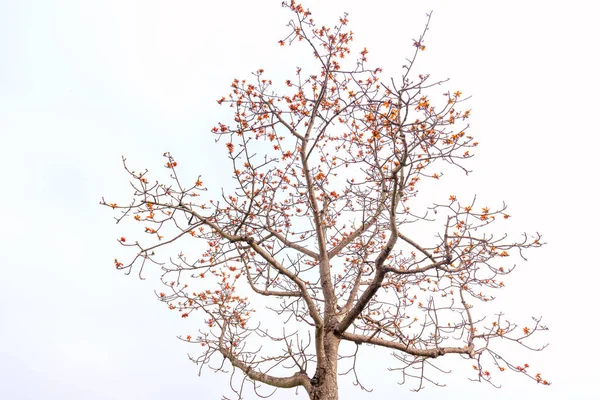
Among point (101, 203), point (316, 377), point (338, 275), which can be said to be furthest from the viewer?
point (338, 275)

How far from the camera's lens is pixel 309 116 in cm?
569

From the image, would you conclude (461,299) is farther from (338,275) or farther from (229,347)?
(229,347)

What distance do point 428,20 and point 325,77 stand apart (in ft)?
5.56

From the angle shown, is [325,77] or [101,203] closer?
[101,203]

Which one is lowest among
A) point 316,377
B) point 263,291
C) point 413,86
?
point 316,377

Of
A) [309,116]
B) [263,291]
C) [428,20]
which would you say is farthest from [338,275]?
[428,20]

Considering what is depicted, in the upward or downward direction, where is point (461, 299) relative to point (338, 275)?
downward

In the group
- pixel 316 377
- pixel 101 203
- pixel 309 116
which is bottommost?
pixel 316 377

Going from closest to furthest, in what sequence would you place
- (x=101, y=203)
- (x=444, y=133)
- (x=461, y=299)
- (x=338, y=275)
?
(x=101, y=203)
(x=444, y=133)
(x=461, y=299)
(x=338, y=275)

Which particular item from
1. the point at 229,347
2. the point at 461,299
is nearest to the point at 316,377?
the point at 229,347

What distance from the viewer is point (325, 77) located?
534 cm

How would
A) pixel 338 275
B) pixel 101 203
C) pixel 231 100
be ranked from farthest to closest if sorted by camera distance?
1. pixel 338 275
2. pixel 231 100
3. pixel 101 203

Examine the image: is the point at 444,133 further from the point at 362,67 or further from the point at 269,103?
the point at 269,103

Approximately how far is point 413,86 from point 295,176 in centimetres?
253
